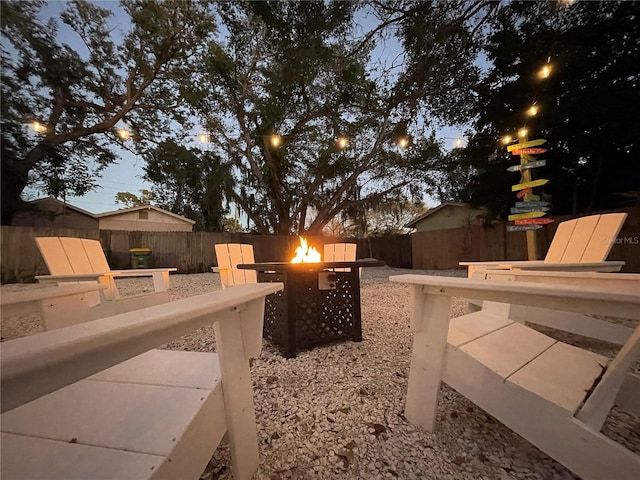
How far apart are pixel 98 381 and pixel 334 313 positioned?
135 centimetres

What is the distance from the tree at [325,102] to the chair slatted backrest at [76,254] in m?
4.02

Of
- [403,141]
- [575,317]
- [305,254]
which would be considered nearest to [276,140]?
[403,141]

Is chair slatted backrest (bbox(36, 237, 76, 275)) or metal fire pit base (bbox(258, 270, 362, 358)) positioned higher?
chair slatted backrest (bbox(36, 237, 76, 275))

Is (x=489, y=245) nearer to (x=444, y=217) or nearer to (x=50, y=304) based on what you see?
(x=444, y=217)

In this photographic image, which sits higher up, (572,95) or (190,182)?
(572,95)

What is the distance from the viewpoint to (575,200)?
5.80 meters

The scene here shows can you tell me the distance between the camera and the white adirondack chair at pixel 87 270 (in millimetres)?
1555

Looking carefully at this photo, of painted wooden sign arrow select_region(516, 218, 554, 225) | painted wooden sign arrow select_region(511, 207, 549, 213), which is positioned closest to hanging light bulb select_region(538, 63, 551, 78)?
painted wooden sign arrow select_region(511, 207, 549, 213)

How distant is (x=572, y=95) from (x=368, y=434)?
7616 mm

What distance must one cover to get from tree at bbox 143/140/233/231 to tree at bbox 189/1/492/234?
2.53ft

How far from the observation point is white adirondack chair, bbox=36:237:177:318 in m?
1.55

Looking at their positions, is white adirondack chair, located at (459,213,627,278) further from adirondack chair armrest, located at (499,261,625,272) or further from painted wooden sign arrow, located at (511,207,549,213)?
A: painted wooden sign arrow, located at (511,207,549,213)

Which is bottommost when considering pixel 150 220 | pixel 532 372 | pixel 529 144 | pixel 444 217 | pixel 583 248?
pixel 532 372

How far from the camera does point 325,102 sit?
8000 millimetres
